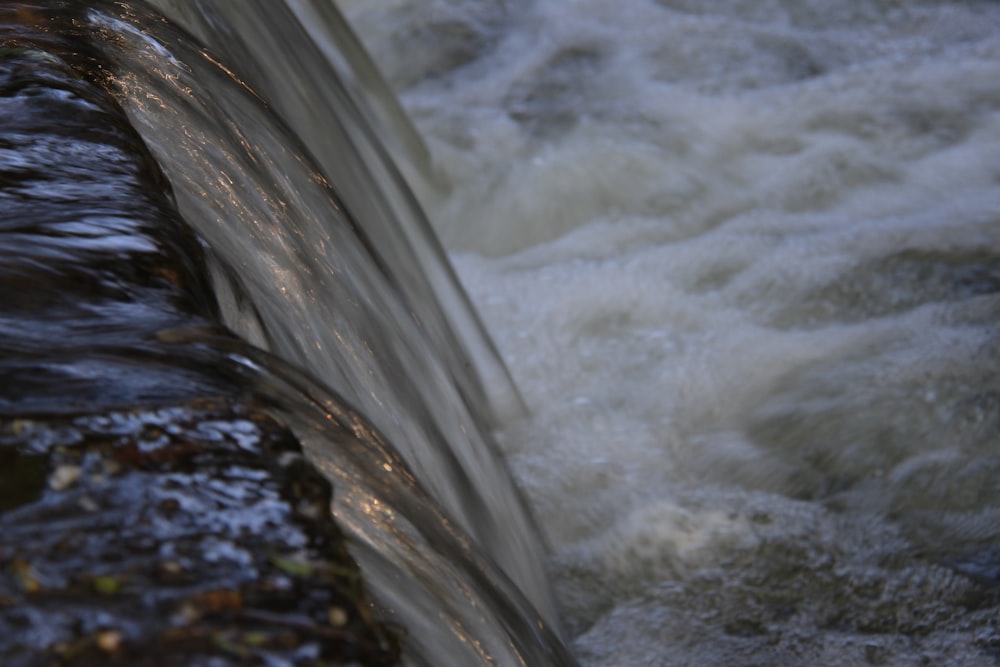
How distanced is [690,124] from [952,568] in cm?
312

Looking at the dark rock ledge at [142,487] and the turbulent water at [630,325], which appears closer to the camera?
the dark rock ledge at [142,487]

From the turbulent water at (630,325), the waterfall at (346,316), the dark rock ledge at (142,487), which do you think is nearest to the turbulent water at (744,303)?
the turbulent water at (630,325)

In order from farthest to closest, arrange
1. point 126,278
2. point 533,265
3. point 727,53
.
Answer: point 727,53
point 533,265
point 126,278

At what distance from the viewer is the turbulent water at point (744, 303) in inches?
92.4

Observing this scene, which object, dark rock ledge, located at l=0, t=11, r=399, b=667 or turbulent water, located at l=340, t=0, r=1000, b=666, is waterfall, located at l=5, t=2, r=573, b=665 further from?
turbulent water, located at l=340, t=0, r=1000, b=666

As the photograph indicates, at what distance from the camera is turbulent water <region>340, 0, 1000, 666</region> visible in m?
2.35

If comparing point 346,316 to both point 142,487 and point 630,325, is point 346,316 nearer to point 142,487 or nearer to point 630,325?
point 142,487

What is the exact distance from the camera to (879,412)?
9.57 feet

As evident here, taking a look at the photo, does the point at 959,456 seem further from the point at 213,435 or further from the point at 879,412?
the point at 213,435

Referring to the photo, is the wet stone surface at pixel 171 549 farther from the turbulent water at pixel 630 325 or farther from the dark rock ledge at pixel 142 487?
the turbulent water at pixel 630 325

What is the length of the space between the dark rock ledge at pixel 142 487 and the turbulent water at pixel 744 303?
137cm

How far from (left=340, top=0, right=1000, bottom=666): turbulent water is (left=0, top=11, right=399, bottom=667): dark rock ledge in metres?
1.37

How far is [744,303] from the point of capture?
3.64 metres

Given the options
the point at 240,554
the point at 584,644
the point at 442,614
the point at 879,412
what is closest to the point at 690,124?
the point at 879,412
